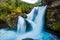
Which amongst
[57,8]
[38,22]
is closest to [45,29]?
[38,22]

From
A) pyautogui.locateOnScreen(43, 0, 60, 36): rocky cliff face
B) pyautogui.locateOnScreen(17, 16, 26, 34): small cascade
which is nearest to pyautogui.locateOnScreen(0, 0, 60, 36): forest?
pyautogui.locateOnScreen(43, 0, 60, 36): rocky cliff face

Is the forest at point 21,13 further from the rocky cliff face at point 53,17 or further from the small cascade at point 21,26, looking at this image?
the small cascade at point 21,26

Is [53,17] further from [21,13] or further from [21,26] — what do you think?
[21,13]

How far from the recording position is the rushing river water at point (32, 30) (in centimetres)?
757

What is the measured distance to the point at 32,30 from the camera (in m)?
8.08

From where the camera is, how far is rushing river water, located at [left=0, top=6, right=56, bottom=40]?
24.8 feet

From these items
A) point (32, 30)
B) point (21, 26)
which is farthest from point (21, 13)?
point (32, 30)

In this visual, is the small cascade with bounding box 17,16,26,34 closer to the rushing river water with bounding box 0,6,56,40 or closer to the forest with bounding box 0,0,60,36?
the rushing river water with bounding box 0,6,56,40

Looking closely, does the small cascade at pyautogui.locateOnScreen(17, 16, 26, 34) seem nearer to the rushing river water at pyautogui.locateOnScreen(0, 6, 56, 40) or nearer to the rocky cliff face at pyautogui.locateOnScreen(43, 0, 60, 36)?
the rushing river water at pyautogui.locateOnScreen(0, 6, 56, 40)

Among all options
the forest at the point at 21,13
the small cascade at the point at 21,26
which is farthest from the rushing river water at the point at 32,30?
the forest at the point at 21,13

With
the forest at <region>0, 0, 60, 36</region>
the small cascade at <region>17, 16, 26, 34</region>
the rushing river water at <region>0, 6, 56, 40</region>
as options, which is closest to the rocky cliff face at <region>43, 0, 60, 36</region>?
the forest at <region>0, 0, 60, 36</region>

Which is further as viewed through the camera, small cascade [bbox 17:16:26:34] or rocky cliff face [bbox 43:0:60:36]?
small cascade [bbox 17:16:26:34]

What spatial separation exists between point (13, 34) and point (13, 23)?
0.63 metres

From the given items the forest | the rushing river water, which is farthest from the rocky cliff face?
the rushing river water
